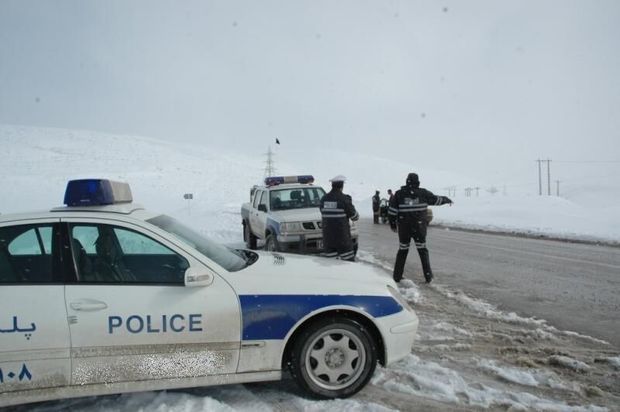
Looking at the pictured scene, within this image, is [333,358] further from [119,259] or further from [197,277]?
[119,259]

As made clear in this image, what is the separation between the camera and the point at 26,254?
336 cm

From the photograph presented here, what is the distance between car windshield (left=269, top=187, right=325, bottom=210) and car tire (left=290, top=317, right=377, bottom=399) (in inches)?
266

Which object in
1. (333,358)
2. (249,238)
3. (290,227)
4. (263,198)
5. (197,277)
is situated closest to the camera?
(197,277)

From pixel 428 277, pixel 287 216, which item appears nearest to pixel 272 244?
pixel 287 216

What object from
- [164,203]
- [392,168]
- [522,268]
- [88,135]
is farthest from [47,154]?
[392,168]

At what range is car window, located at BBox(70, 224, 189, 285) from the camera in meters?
3.34

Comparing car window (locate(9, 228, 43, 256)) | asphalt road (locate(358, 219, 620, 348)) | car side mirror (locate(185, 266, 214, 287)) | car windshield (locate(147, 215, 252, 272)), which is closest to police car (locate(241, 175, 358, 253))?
asphalt road (locate(358, 219, 620, 348))

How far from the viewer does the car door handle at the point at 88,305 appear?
3146 mm

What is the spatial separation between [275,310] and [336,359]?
0.68m

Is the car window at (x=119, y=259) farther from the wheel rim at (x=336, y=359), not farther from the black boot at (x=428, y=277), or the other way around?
the black boot at (x=428, y=277)

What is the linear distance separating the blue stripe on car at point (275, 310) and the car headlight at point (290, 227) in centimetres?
541

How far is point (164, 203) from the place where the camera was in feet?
146

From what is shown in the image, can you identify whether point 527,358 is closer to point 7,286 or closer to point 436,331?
point 436,331

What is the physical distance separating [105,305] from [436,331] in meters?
3.74
